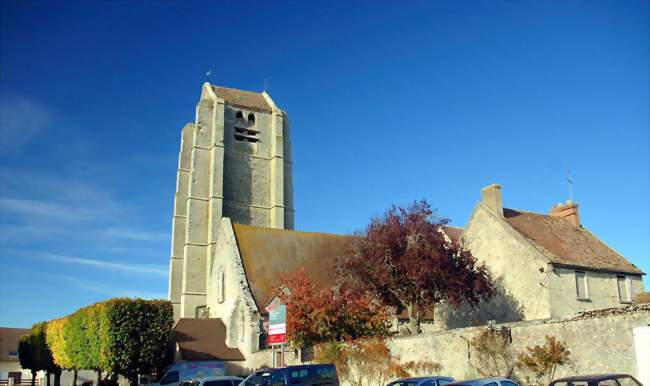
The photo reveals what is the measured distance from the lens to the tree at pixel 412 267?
27734 mm

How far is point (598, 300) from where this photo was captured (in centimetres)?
2927

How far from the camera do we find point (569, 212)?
3488 cm

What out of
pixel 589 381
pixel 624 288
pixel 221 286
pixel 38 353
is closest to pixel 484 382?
pixel 589 381

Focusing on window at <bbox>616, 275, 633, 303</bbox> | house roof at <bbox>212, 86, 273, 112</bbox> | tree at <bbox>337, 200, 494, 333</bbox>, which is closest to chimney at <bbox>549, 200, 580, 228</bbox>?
window at <bbox>616, 275, 633, 303</bbox>

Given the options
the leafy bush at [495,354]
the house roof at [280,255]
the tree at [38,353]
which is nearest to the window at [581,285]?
the leafy bush at [495,354]

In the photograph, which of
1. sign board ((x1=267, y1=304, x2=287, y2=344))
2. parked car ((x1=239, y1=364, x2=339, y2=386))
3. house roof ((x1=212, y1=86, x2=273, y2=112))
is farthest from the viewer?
house roof ((x1=212, y1=86, x2=273, y2=112))

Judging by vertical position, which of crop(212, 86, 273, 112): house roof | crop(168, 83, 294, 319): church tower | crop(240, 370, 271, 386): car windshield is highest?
crop(212, 86, 273, 112): house roof

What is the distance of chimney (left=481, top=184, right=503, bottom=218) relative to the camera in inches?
1265

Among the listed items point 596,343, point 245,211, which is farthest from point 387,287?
point 245,211

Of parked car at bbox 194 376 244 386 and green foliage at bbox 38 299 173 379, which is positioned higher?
green foliage at bbox 38 299 173 379

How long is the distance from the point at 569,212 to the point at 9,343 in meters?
66.3

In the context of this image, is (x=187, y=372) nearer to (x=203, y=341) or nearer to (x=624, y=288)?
(x=203, y=341)

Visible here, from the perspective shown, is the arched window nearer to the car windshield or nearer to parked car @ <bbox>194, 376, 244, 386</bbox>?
parked car @ <bbox>194, 376, 244, 386</bbox>

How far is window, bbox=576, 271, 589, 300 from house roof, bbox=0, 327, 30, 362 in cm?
5990
